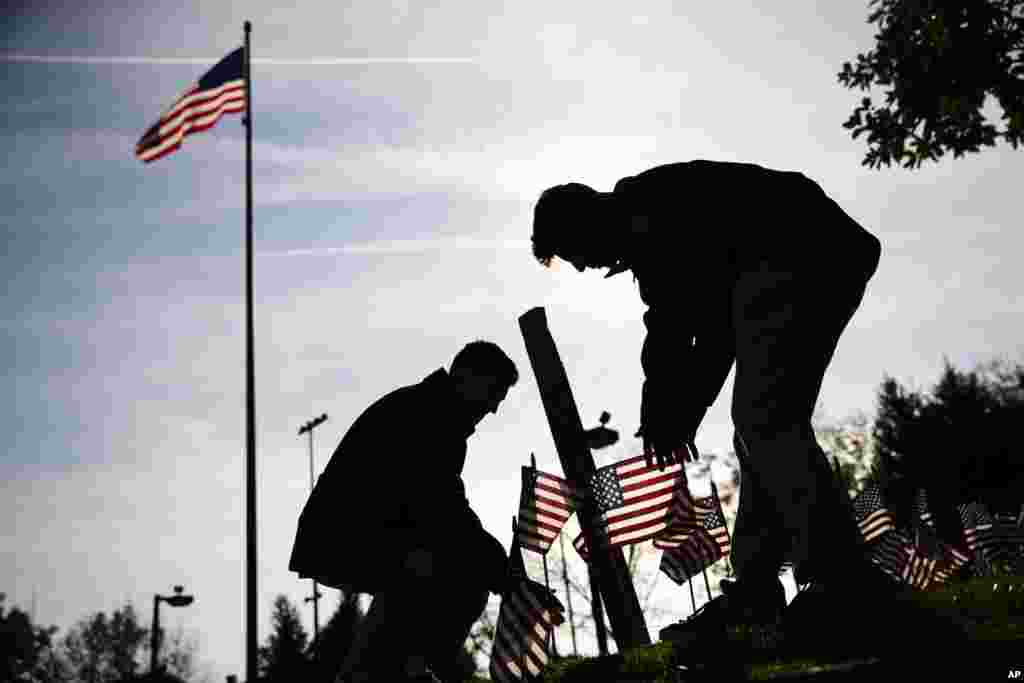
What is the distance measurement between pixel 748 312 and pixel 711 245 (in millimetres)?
289

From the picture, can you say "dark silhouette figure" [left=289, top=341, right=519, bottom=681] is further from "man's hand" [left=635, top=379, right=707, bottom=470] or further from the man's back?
"man's hand" [left=635, top=379, right=707, bottom=470]

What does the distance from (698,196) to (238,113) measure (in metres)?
16.7

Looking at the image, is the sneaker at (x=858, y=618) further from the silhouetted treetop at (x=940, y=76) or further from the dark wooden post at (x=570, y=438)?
the silhouetted treetop at (x=940, y=76)

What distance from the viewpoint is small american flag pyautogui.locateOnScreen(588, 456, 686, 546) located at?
8609 mm

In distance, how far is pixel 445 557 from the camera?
3422 millimetres

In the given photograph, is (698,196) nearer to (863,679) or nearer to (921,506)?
(863,679)

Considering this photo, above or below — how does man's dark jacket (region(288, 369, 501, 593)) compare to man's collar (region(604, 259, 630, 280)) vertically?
below

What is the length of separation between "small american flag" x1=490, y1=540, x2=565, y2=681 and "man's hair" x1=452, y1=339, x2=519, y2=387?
6.22 feet

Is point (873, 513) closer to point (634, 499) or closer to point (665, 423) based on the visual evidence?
point (634, 499)

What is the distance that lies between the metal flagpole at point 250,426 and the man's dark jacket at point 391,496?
9.83 metres

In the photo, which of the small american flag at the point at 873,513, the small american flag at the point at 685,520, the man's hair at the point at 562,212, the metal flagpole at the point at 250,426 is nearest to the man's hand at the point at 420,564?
the man's hair at the point at 562,212

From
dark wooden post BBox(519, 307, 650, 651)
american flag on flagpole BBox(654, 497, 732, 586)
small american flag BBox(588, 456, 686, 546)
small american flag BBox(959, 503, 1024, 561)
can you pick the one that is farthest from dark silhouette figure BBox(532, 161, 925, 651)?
small american flag BBox(959, 503, 1024, 561)

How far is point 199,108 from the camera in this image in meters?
16.4

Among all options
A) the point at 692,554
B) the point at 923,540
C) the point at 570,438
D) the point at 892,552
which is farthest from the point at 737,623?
the point at 923,540
